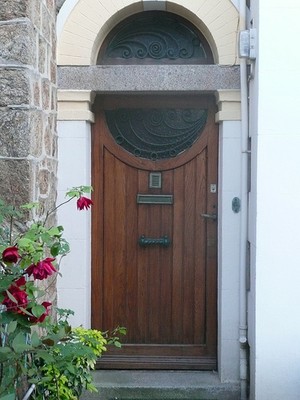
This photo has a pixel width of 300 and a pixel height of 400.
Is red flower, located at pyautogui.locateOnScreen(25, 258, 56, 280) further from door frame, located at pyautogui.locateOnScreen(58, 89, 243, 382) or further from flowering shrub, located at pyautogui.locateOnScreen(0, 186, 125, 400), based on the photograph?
door frame, located at pyautogui.locateOnScreen(58, 89, 243, 382)

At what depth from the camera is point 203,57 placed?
497cm

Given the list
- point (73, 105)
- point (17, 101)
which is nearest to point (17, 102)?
point (17, 101)

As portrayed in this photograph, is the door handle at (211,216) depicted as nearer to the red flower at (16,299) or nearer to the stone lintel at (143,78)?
the stone lintel at (143,78)

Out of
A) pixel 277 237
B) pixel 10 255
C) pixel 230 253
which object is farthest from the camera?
pixel 230 253

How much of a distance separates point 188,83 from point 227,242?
1189 mm

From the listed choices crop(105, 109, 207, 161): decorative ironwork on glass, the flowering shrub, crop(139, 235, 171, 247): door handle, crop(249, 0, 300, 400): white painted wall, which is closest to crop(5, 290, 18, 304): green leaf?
the flowering shrub

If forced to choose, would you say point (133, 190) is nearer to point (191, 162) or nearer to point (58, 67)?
point (191, 162)

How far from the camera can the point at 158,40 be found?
4.98 meters

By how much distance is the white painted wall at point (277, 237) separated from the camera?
4.27m

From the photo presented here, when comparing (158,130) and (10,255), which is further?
(158,130)

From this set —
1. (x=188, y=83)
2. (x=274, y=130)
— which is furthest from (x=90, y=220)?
(x=274, y=130)

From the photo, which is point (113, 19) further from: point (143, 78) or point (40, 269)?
point (40, 269)

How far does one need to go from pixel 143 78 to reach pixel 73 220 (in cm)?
115

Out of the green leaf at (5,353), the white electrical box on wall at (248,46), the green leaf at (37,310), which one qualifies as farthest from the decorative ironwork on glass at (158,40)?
the green leaf at (5,353)
